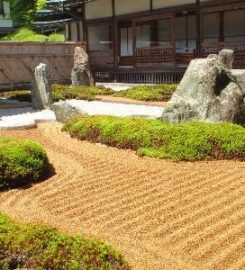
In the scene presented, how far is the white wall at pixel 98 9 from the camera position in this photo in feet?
93.0

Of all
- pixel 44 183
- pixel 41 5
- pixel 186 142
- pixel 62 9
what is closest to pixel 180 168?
pixel 186 142

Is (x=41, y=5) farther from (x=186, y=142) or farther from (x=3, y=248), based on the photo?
(x=3, y=248)

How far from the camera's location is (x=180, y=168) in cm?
862

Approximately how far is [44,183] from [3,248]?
13.3 feet

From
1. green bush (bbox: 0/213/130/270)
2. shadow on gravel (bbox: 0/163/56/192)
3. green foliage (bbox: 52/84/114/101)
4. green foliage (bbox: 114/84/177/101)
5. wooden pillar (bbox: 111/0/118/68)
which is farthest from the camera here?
wooden pillar (bbox: 111/0/118/68)

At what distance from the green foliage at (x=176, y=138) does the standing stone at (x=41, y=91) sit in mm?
6537

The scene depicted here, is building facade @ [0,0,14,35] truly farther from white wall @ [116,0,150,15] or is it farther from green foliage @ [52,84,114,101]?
green foliage @ [52,84,114,101]

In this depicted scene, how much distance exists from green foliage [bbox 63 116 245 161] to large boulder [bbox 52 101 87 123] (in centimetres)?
283

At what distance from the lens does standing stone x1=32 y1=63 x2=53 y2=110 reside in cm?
1684

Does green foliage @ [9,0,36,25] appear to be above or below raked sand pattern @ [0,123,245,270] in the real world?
above

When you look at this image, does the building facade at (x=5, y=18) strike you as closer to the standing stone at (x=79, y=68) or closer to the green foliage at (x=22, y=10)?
the green foliage at (x=22, y=10)

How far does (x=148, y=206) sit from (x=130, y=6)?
21625mm

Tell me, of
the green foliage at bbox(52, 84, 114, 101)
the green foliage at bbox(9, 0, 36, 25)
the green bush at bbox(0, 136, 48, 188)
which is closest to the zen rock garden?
the green bush at bbox(0, 136, 48, 188)

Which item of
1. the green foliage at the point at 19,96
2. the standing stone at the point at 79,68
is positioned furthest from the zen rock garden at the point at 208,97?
the standing stone at the point at 79,68
